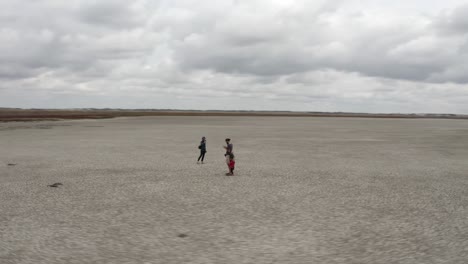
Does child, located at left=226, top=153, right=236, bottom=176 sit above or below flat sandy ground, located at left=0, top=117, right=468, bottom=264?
above

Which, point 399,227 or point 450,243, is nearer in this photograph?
point 450,243

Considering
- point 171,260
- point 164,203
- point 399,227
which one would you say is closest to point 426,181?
point 399,227

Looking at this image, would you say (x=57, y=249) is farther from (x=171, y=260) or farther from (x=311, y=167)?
(x=311, y=167)

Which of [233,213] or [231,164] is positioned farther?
[231,164]

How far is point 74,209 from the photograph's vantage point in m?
13.4

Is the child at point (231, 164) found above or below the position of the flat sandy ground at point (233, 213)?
above

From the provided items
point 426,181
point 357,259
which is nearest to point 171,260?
point 357,259

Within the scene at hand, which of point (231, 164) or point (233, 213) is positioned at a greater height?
point (231, 164)

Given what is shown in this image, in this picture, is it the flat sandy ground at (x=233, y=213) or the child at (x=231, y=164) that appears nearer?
the flat sandy ground at (x=233, y=213)

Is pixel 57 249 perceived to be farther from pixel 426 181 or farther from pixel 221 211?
pixel 426 181

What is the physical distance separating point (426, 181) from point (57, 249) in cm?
1701

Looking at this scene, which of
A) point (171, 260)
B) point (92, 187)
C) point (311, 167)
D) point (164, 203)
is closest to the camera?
point (171, 260)

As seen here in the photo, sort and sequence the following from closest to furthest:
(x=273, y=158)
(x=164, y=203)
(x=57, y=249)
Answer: (x=57, y=249) → (x=164, y=203) → (x=273, y=158)

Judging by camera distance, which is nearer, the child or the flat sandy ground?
the flat sandy ground
